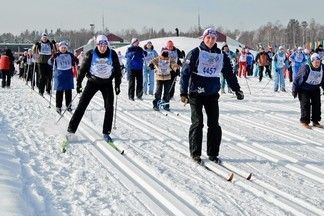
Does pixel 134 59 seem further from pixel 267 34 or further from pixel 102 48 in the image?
pixel 267 34

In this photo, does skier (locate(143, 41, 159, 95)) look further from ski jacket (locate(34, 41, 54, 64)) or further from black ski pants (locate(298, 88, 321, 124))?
black ski pants (locate(298, 88, 321, 124))

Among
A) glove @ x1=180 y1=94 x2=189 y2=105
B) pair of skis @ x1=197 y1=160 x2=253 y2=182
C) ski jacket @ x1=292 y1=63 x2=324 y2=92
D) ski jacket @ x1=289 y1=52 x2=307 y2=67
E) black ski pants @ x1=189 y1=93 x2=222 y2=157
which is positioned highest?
ski jacket @ x1=289 y1=52 x2=307 y2=67

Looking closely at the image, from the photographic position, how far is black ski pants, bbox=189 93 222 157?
559 cm

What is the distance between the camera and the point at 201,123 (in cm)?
558

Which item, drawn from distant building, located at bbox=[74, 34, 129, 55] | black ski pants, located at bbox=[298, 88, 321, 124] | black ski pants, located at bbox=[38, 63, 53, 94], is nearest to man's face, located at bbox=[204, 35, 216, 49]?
black ski pants, located at bbox=[298, 88, 321, 124]

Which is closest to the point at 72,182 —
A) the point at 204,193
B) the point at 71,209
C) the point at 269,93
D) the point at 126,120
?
the point at 71,209

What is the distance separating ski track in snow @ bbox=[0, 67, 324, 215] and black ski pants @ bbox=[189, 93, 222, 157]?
0.27m

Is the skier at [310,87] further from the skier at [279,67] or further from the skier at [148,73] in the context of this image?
the skier at [279,67]

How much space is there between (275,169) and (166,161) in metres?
1.50

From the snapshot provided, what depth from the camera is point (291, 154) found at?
6.24 metres

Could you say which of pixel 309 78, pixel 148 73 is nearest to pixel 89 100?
pixel 309 78

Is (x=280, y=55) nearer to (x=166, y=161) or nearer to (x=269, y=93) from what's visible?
(x=269, y=93)

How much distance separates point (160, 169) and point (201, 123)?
907mm

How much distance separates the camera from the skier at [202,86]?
5531 millimetres
